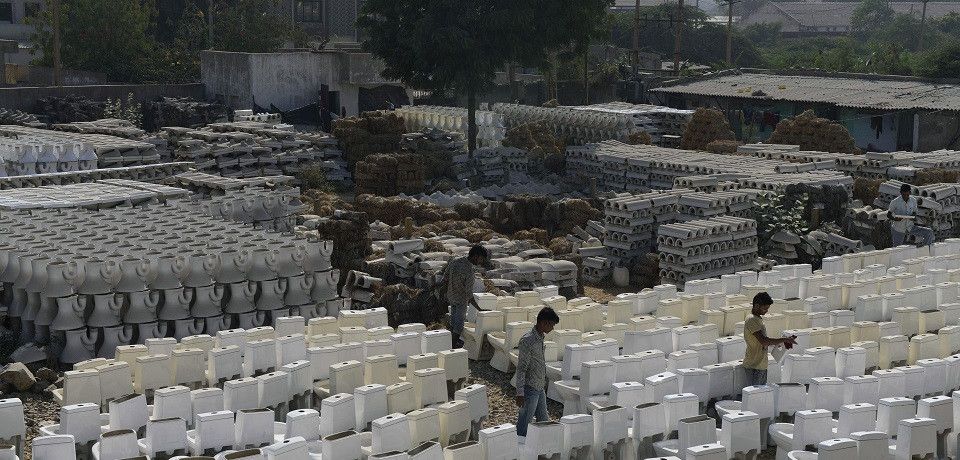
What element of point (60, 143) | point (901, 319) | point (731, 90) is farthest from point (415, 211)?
point (731, 90)

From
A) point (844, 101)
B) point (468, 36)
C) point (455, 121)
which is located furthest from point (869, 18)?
point (468, 36)

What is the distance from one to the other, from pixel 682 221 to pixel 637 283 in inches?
46.5

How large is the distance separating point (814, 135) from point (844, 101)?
23.2ft

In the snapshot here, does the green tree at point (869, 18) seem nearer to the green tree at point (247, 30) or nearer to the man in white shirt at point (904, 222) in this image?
the green tree at point (247, 30)

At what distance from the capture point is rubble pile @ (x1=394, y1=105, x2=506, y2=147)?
101 ft

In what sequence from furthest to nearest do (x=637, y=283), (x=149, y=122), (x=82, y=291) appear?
(x=149, y=122) < (x=637, y=283) < (x=82, y=291)

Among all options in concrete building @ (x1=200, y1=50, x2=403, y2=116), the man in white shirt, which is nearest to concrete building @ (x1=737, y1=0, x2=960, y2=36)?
concrete building @ (x1=200, y1=50, x2=403, y2=116)

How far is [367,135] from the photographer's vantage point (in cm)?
2845

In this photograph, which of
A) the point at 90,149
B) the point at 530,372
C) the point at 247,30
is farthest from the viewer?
the point at 247,30

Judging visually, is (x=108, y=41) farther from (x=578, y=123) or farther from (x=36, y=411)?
(x=36, y=411)

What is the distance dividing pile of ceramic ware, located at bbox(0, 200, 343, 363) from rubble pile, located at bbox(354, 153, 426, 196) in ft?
33.1

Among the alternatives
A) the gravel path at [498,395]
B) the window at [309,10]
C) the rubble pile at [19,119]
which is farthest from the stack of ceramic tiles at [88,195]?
the window at [309,10]

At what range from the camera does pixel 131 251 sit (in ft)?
45.7

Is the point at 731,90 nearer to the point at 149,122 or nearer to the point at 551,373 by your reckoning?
the point at 149,122
